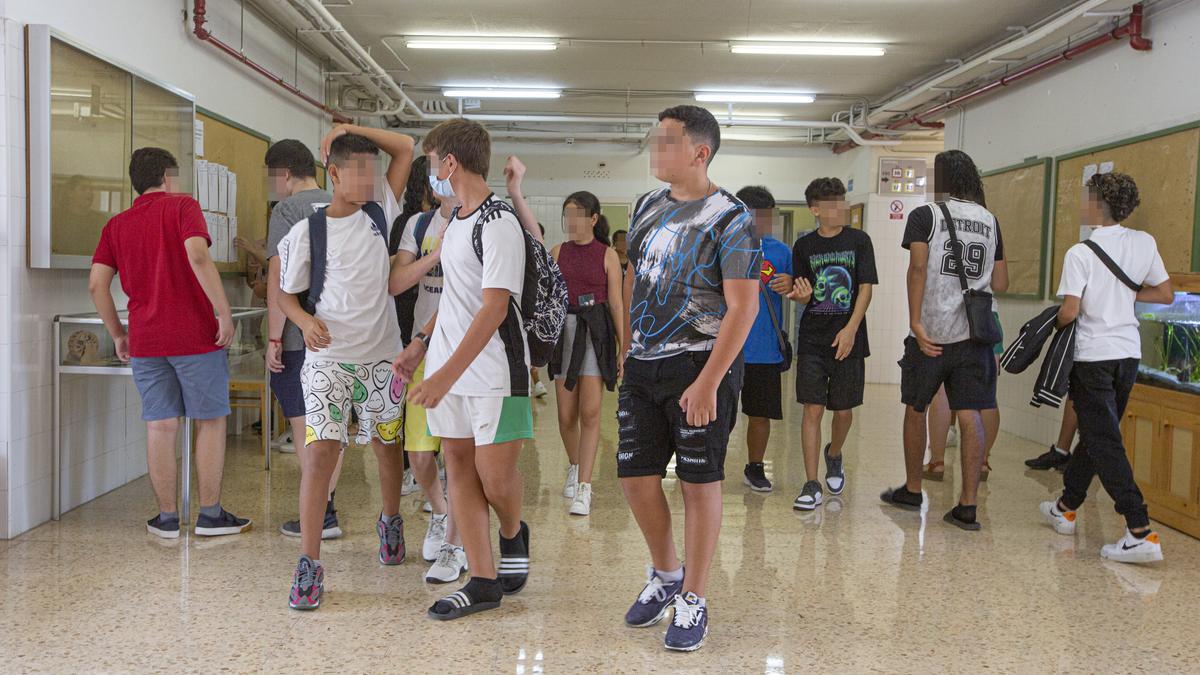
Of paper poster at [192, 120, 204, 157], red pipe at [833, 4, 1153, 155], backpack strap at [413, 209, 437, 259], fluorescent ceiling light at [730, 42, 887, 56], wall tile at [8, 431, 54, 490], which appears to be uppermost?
Result: fluorescent ceiling light at [730, 42, 887, 56]

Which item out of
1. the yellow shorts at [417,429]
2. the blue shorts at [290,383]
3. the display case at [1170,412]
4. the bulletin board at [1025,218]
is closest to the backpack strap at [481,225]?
the yellow shorts at [417,429]

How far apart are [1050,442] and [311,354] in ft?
17.9

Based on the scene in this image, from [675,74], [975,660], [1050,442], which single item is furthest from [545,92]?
[975,660]

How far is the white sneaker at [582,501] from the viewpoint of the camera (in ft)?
13.4

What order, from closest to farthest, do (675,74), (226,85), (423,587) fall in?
(423,587), (226,85), (675,74)

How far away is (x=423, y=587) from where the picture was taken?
10.1ft

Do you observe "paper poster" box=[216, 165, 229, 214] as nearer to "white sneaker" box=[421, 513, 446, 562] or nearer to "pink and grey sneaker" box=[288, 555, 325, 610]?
"white sneaker" box=[421, 513, 446, 562]

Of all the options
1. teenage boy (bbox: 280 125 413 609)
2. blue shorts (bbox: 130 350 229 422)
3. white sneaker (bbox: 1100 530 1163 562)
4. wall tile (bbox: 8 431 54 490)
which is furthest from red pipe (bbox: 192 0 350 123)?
white sneaker (bbox: 1100 530 1163 562)

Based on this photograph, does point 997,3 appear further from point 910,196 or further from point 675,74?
point 910,196

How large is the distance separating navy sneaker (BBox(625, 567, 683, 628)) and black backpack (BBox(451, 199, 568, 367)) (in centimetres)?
80

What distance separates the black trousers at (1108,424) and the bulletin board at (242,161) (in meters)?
4.77

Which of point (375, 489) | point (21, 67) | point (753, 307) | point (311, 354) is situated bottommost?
point (375, 489)

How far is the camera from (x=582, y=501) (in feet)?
13.5

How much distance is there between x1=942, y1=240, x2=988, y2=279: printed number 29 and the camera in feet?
12.9
